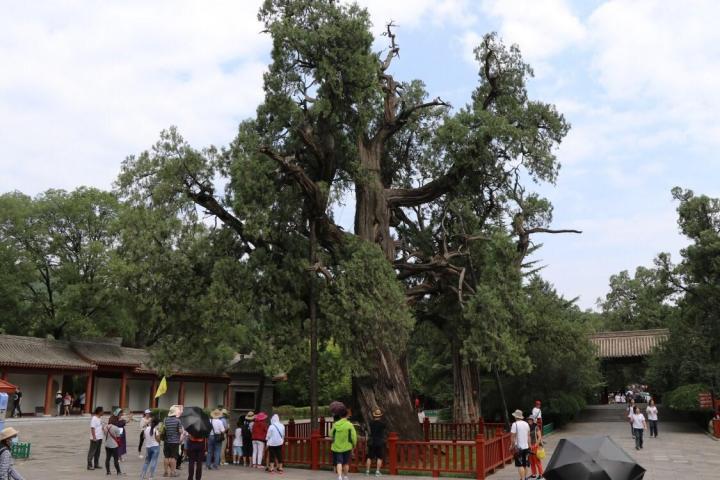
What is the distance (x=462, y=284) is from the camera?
19.0m

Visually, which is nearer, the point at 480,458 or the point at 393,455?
the point at 480,458

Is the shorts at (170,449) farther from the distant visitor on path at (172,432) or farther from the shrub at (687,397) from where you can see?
the shrub at (687,397)

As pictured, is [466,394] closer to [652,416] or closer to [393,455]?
[652,416]

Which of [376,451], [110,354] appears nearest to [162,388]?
[376,451]

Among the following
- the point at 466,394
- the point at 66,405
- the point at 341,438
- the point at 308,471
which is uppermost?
the point at 466,394

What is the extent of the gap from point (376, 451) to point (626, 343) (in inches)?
1166

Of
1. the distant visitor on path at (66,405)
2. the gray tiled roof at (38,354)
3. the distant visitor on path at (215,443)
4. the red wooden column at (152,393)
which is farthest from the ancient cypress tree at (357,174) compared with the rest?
the red wooden column at (152,393)

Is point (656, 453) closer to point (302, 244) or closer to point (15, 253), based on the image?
point (302, 244)

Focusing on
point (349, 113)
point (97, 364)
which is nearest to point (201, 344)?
point (349, 113)

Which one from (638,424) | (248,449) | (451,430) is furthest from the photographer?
(451,430)

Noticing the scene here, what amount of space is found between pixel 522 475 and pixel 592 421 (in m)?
23.4

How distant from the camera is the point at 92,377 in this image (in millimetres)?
38219

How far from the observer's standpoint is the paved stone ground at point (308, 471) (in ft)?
47.2

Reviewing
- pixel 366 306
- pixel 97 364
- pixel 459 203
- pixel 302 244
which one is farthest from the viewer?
pixel 97 364
